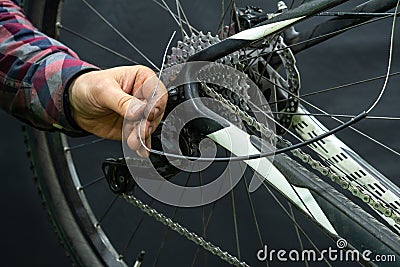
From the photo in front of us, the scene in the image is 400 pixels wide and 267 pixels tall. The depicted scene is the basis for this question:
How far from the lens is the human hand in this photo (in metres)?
0.71

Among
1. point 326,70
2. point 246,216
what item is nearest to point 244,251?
point 246,216

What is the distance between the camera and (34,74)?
0.82 metres

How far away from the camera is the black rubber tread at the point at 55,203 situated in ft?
3.83

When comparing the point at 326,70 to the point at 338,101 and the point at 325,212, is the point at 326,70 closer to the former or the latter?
the point at 338,101

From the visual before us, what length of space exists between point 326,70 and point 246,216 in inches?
10.8

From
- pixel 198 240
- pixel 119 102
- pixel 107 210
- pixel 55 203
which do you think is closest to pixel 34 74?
pixel 119 102

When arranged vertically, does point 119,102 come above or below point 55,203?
above

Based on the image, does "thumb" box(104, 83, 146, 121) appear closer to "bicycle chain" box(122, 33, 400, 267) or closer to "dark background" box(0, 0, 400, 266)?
"bicycle chain" box(122, 33, 400, 267)

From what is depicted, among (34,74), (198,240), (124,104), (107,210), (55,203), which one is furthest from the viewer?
(107,210)

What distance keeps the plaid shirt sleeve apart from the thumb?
0.07m

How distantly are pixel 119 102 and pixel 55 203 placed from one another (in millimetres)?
500

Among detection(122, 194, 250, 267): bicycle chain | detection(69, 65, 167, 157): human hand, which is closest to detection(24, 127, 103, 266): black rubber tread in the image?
detection(122, 194, 250, 267): bicycle chain

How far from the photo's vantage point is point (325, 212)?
2.47 feet

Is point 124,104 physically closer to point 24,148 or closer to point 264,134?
point 264,134
